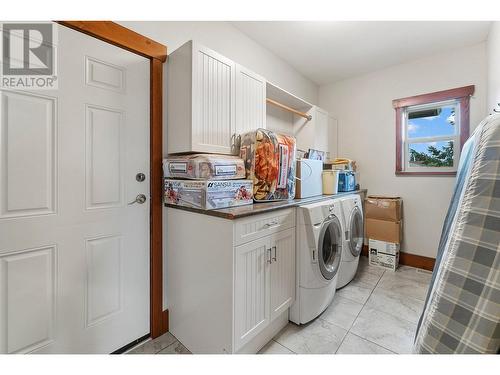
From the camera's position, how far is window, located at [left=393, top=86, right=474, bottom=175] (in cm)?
250

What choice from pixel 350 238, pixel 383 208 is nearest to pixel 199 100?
pixel 350 238

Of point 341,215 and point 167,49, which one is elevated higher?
point 167,49

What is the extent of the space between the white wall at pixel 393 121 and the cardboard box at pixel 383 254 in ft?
1.05

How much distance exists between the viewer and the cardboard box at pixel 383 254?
263cm

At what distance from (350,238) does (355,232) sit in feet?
0.57

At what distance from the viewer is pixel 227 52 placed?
6.77 feet

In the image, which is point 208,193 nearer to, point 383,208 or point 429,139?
point 383,208

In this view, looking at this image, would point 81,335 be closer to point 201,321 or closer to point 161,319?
point 161,319

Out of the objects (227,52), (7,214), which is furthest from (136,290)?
(227,52)

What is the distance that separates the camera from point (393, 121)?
2.87 m

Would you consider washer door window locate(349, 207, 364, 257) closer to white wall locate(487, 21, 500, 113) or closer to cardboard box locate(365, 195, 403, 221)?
cardboard box locate(365, 195, 403, 221)

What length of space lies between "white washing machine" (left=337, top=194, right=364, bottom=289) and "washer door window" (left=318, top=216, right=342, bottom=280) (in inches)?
6.2
